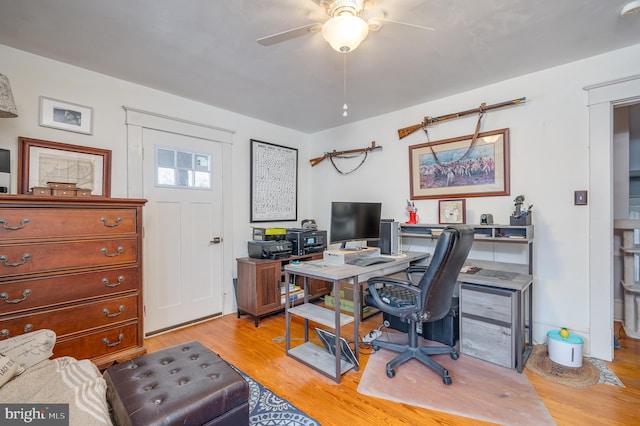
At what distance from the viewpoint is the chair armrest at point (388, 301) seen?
79.7 inches

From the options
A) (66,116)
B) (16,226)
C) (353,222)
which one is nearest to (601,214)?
(353,222)

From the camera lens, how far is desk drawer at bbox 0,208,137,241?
171 centimetres

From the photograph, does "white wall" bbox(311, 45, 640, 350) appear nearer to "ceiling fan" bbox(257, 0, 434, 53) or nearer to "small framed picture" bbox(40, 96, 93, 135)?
"ceiling fan" bbox(257, 0, 434, 53)

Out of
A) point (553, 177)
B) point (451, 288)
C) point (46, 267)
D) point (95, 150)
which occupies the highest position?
point (95, 150)

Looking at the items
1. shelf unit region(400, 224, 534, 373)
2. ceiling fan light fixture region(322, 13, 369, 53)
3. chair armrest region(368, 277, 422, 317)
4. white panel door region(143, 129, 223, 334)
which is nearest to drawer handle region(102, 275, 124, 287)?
white panel door region(143, 129, 223, 334)

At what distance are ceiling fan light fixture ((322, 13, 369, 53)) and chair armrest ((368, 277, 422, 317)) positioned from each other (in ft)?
5.03

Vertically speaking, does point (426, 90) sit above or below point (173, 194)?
above

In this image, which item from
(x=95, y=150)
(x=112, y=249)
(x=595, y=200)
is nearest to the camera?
(x=112, y=249)

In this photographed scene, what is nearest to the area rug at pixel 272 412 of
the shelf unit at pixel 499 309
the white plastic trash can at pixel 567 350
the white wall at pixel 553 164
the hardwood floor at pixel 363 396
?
the hardwood floor at pixel 363 396

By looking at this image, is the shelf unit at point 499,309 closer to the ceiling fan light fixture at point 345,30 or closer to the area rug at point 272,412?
the area rug at point 272,412

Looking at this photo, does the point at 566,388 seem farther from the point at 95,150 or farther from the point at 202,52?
the point at 95,150

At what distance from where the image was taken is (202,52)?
2.21 meters

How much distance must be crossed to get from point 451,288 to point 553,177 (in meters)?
1.41

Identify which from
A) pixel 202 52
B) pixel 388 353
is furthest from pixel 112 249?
pixel 388 353
